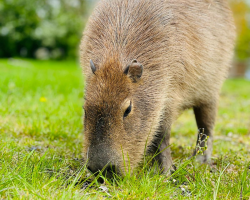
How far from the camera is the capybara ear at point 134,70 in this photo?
10.1 feet

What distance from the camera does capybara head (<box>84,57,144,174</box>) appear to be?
2.77 m

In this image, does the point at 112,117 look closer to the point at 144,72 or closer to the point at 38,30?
the point at 144,72

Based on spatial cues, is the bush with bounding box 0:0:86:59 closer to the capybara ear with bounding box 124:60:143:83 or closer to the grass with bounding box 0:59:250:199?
the grass with bounding box 0:59:250:199

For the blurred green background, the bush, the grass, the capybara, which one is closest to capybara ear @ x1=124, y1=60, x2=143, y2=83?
the capybara

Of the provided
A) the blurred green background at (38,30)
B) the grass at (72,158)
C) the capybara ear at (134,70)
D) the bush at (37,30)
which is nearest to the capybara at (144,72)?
the capybara ear at (134,70)

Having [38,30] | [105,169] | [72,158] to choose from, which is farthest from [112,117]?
[38,30]

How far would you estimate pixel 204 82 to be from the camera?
4156mm

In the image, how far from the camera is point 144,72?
332 centimetres

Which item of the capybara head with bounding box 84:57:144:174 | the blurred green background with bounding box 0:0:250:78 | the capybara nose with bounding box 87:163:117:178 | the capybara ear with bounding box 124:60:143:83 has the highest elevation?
the capybara ear with bounding box 124:60:143:83

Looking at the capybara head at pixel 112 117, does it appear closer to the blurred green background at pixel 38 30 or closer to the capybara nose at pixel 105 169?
the capybara nose at pixel 105 169

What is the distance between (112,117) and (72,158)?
Answer: 3.32 feet

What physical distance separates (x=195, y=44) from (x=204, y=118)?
1137 mm

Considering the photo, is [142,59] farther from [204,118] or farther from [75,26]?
[75,26]

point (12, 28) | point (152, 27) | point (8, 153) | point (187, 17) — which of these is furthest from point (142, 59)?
point (12, 28)
